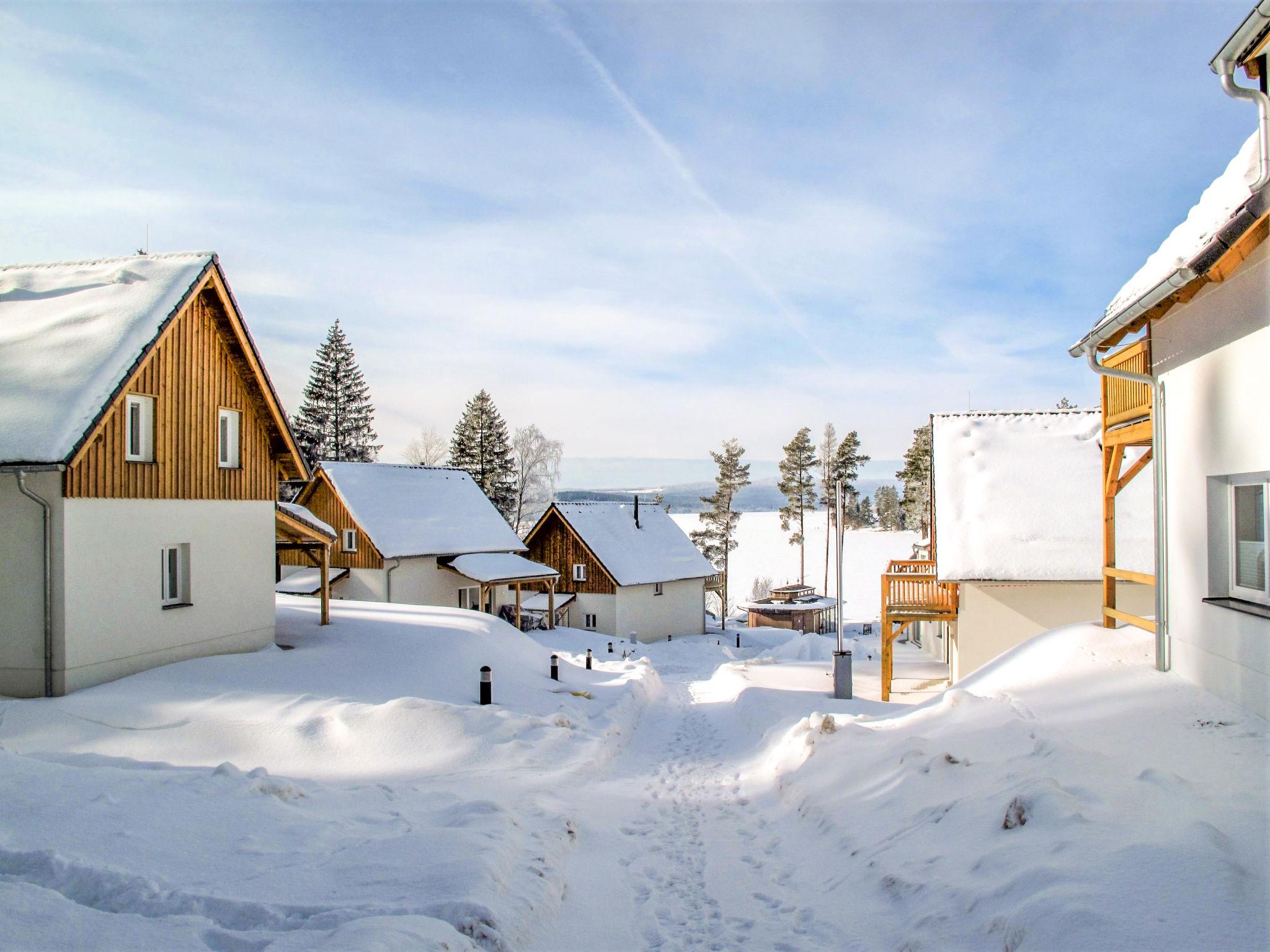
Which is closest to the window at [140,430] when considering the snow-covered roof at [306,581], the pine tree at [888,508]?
the snow-covered roof at [306,581]

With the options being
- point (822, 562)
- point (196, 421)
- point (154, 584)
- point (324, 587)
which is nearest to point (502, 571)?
point (324, 587)

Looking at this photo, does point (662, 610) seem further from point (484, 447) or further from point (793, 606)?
point (484, 447)

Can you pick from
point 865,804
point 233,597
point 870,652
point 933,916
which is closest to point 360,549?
point 233,597

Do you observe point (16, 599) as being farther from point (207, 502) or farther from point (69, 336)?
point (69, 336)

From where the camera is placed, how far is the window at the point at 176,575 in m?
12.5

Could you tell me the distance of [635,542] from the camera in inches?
1519

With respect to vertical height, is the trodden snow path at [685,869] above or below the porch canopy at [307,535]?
below

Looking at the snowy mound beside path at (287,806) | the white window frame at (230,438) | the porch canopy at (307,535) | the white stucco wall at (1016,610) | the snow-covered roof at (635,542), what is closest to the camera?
the snowy mound beside path at (287,806)

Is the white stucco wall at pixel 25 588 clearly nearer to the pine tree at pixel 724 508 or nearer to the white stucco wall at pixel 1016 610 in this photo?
the white stucco wall at pixel 1016 610

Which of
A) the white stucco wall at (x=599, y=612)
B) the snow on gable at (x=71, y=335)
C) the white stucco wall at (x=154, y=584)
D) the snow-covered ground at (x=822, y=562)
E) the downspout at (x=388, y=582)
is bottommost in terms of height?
the snow-covered ground at (x=822, y=562)

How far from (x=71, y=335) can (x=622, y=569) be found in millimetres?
25799

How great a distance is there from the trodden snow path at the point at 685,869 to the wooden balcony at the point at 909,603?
8.50 meters

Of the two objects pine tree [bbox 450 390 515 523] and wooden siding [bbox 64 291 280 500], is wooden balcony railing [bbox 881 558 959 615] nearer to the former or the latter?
wooden siding [bbox 64 291 280 500]

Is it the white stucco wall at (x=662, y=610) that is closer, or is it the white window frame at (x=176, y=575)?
the white window frame at (x=176, y=575)
